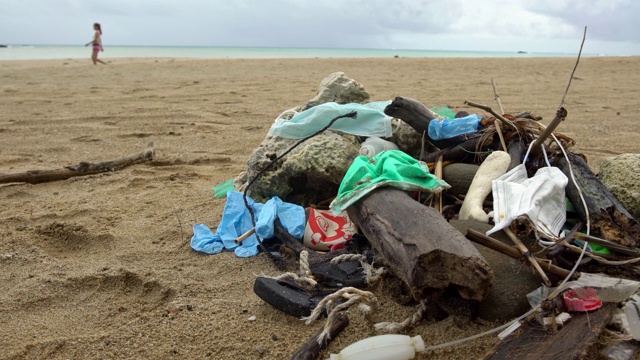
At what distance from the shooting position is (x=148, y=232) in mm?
3193

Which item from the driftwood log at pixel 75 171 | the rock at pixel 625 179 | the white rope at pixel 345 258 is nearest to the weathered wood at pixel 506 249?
the white rope at pixel 345 258

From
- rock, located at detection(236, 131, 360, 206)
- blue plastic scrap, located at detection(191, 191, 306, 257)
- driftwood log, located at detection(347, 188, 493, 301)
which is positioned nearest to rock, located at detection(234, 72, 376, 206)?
rock, located at detection(236, 131, 360, 206)

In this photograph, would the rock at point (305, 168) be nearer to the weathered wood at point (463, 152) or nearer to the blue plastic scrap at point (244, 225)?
the blue plastic scrap at point (244, 225)

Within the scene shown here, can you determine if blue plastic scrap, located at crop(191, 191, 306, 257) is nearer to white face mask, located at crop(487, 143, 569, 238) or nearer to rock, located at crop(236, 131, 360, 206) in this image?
rock, located at crop(236, 131, 360, 206)

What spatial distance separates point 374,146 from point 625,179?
1344 mm

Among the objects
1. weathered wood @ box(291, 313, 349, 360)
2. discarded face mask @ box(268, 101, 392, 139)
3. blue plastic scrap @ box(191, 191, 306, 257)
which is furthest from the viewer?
discarded face mask @ box(268, 101, 392, 139)

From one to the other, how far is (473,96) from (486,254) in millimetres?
6693

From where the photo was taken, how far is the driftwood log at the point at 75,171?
4.01 meters

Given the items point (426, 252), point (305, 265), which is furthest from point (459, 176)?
point (426, 252)

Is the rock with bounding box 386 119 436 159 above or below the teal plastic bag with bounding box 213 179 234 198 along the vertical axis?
above

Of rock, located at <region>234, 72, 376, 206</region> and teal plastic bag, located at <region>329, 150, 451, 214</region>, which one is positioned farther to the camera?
rock, located at <region>234, 72, 376, 206</region>

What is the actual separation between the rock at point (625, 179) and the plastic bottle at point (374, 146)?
3.89 feet

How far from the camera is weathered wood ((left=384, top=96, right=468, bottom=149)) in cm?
304

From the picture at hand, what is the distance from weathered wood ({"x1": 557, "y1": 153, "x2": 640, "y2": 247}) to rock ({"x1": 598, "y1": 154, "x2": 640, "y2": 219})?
0.15 meters
